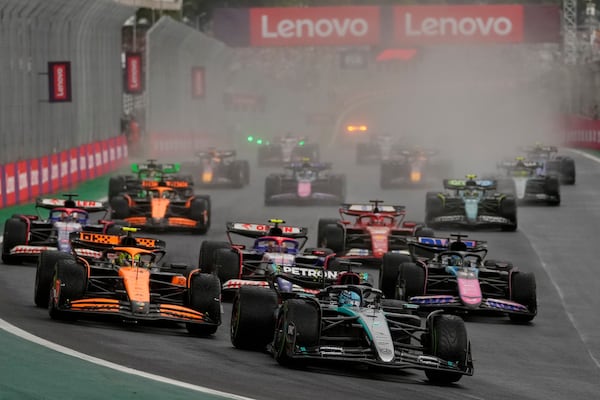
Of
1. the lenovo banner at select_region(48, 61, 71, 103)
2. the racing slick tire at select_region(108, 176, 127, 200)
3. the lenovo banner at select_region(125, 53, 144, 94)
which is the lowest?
the racing slick tire at select_region(108, 176, 127, 200)

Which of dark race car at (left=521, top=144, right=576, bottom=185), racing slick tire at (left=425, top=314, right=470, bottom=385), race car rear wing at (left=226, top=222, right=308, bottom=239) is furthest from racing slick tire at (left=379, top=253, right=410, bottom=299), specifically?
dark race car at (left=521, top=144, right=576, bottom=185)

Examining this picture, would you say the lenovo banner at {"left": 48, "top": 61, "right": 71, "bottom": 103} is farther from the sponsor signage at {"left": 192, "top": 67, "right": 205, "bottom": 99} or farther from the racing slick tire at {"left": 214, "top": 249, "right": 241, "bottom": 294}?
the sponsor signage at {"left": 192, "top": 67, "right": 205, "bottom": 99}

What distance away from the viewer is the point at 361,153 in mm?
62156

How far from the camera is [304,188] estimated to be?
39.9 meters

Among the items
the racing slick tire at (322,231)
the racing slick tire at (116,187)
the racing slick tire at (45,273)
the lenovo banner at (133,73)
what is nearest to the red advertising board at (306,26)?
the lenovo banner at (133,73)

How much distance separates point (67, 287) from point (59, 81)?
27004 millimetres

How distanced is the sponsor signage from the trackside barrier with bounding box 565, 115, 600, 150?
18.6 m

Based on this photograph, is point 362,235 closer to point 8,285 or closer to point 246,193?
point 8,285

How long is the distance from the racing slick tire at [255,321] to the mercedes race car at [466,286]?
173 inches

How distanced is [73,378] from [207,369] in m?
2.12

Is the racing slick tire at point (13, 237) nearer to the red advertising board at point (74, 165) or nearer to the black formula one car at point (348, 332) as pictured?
the black formula one car at point (348, 332)

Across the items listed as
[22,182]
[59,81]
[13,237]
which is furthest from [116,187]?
[13,237]

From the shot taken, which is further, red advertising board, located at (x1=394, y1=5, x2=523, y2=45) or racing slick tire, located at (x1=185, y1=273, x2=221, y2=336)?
red advertising board, located at (x1=394, y1=5, x2=523, y2=45)

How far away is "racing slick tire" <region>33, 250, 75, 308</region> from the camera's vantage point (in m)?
18.9
